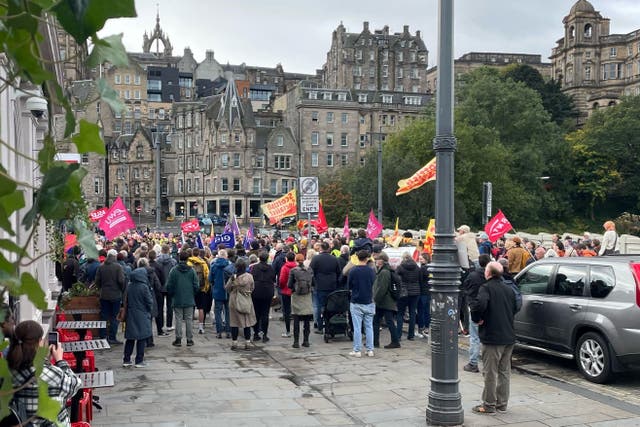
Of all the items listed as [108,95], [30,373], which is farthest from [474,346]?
[108,95]

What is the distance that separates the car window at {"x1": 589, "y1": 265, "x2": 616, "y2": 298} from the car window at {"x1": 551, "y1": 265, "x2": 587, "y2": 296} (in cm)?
19

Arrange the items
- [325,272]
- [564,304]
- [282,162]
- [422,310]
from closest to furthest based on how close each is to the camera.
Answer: [564,304]
[325,272]
[422,310]
[282,162]

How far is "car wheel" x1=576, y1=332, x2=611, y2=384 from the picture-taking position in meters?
10.3

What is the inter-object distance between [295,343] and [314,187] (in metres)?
6.75

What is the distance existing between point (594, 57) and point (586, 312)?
119 m

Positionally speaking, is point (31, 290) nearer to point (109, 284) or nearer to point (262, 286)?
point (109, 284)

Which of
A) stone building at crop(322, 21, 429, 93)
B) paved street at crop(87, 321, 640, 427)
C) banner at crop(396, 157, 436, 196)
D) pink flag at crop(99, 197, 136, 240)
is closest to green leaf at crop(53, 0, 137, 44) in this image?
paved street at crop(87, 321, 640, 427)

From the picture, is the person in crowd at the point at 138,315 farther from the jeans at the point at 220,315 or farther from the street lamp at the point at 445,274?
the street lamp at the point at 445,274

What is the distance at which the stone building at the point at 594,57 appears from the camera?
381 ft

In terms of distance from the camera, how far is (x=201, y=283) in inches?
616

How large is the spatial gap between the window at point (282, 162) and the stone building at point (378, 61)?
2289 cm

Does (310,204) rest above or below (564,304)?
above

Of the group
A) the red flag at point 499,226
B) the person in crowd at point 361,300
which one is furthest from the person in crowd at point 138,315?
the red flag at point 499,226

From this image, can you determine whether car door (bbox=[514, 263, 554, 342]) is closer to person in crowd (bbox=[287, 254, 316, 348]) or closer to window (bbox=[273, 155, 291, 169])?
person in crowd (bbox=[287, 254, 316, 348])
